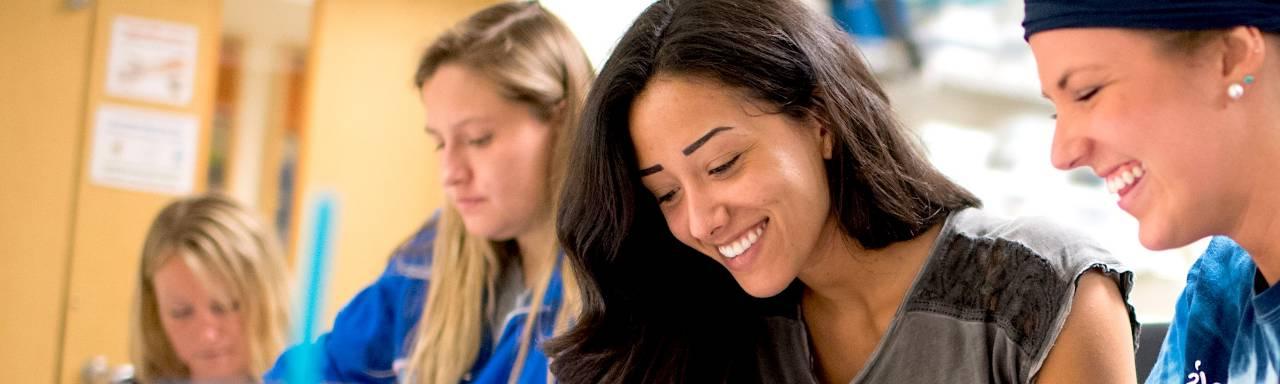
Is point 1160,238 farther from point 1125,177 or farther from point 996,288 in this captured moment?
point 996,288

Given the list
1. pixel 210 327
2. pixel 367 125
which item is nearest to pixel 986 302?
pixel 210 327

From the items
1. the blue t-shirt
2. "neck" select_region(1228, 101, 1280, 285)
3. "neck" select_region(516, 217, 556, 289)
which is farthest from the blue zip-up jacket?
"neck" select_region(1228, 101, 1280, 285)

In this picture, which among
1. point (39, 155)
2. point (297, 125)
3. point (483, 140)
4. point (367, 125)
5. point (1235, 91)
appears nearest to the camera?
point (1235, 91)

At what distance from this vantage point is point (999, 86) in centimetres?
275

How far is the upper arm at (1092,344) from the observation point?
3.54 ft

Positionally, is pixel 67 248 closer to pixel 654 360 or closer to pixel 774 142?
pixel 654 360

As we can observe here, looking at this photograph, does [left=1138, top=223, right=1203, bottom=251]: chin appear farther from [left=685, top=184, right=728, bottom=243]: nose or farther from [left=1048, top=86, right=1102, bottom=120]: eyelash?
[left=685, top=184, right=728, bottom=243]: nose

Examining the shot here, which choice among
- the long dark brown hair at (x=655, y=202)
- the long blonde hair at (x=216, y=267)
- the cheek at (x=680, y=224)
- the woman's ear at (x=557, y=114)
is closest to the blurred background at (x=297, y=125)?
the long blonde hair at (x=216, y=267)

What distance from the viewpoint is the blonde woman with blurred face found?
1554mm

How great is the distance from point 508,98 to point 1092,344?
2.60 ft

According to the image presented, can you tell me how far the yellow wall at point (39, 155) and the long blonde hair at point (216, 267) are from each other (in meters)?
0.66

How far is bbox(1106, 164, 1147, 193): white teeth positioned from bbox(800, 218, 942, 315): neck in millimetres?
281

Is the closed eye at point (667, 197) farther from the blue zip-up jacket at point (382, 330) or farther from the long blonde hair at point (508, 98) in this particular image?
the blue zip-up jacket at point (382, 330)

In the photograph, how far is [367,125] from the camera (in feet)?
10.00
